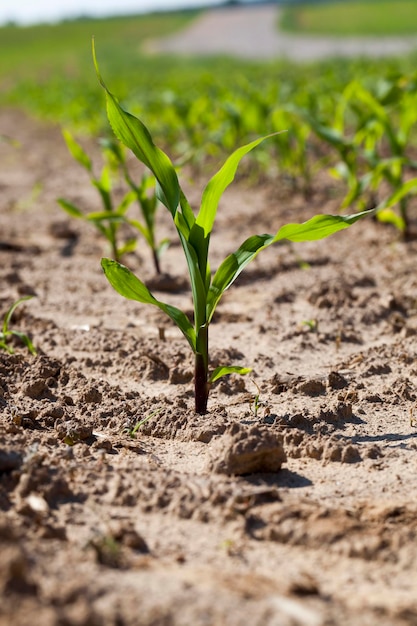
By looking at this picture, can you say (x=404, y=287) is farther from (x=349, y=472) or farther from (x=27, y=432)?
(x=27, y=432)

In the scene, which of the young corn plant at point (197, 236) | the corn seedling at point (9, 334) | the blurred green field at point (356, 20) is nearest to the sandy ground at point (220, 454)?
the corn seedling at point (9, 334)

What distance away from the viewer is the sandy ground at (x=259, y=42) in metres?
29.1

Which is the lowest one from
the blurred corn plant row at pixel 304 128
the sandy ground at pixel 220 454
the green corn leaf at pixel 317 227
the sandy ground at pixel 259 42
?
the sandy ground at pixel 220 454

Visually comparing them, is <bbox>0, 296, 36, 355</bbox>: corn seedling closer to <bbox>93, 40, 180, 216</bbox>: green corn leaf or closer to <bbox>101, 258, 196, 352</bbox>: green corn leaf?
<bbox>101, 258, 196, 352</bbox>: green corn leaf

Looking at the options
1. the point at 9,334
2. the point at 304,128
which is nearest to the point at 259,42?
the point at 304,128

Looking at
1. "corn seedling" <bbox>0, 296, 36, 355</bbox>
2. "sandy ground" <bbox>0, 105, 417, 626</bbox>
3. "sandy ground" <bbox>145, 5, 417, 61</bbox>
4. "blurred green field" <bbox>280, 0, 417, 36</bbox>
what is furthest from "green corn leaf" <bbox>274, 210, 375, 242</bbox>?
"blurred green field" <bbox>280, 0, 417, 36</bbox>

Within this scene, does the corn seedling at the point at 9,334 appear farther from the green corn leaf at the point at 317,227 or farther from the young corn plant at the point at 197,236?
the green corn leaf at the point at 317,227

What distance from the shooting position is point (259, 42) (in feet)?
130

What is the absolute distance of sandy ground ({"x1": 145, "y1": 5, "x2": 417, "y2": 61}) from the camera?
29141mm

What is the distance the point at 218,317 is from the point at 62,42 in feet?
159

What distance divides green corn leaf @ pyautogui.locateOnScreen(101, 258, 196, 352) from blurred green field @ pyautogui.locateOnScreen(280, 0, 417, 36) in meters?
38.3

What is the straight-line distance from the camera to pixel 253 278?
145 inches

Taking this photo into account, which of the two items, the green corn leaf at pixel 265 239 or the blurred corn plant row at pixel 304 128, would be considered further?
the blurred corn plant row at pixel 304 128

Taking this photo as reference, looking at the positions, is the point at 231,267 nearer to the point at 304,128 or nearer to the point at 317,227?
the point at 317,227
